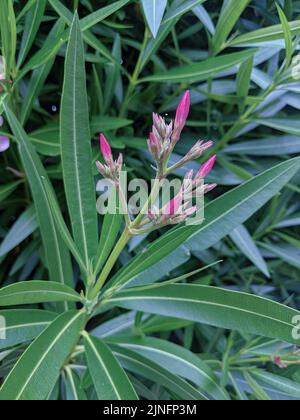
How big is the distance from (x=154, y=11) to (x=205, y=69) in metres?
0.21

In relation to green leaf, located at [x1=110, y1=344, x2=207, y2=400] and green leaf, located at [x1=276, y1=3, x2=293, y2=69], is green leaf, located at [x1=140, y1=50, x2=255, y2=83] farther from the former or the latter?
green leaf, located at [x1=110, y1=344, x2=207, y2=400]

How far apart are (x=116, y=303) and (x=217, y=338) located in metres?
0.36

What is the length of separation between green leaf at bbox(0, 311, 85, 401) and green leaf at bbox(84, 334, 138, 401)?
0.06 meters

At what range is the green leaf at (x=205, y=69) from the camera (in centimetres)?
83

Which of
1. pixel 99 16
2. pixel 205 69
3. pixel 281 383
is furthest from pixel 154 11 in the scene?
pixel 281 383

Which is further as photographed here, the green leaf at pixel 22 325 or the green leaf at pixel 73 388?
the green leaf at pixel 73 388

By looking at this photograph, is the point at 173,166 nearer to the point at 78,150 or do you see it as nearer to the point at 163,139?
the point at 163,139

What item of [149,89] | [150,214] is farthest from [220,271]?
[150,214]

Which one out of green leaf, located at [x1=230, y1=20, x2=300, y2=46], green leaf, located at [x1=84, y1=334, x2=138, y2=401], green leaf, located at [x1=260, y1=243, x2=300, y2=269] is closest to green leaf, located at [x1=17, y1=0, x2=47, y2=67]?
green leaf, located at [x1=230, y1=20, x2=300, y2=46]

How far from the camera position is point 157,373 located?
0.82 meters

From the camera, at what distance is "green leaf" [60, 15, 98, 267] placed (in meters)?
0.62

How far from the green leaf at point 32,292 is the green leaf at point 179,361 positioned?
239 mm

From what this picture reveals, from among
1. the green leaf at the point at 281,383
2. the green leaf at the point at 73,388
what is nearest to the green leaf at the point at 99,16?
the green leaf at the point at 73,388

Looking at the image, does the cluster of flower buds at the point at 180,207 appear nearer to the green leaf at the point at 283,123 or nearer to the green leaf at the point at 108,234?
the green leaf at the point at 108,234
